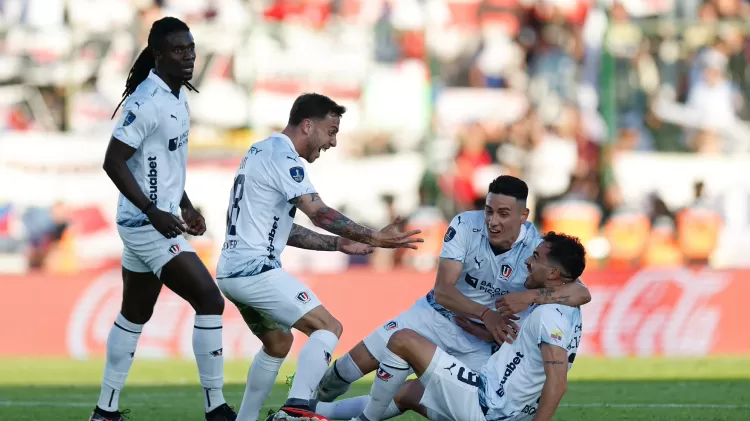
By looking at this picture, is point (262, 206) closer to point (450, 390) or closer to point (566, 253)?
point (450, 390)

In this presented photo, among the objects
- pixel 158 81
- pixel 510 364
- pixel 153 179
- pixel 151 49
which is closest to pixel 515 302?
pixel 510 364

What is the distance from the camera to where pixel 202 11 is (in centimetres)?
1888

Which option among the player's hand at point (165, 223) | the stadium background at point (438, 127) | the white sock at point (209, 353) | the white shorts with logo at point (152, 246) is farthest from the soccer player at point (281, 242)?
the stadium background at point (438, 127)

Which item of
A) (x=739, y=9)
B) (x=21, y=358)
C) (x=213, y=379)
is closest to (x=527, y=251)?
(x=213, y=379)

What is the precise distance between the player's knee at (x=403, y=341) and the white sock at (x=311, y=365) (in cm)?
40

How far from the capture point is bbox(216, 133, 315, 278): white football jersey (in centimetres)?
729

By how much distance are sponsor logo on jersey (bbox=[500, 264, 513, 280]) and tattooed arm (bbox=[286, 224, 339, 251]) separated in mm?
1115

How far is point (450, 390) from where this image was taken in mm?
6867

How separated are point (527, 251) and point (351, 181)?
1061 cm

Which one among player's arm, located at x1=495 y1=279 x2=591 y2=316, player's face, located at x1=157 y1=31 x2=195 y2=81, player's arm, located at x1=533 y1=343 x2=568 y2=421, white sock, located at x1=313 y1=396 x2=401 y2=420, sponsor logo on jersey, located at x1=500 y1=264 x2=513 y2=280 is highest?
player's face, located at x1=157 y1=31 x2=195 y2=81

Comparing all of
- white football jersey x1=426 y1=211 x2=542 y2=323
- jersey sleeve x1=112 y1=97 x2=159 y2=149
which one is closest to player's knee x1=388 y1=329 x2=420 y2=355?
white football jersey x1=426 y1=211 x2=542 y2=323

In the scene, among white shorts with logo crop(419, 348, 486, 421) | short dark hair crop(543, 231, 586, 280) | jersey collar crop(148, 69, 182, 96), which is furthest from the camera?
jersey collar crop(148, 69, 182, 96)

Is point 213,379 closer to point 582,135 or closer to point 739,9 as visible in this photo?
point 582,135

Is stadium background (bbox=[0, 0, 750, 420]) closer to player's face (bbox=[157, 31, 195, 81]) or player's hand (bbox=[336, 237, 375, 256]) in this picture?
player's hand (bbox=[336, 237, 375, 256])
